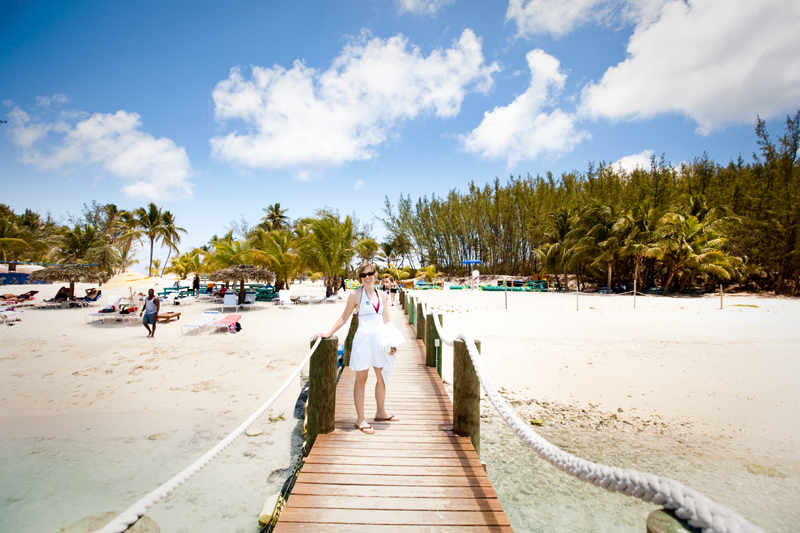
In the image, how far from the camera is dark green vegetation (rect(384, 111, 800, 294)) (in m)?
20.6

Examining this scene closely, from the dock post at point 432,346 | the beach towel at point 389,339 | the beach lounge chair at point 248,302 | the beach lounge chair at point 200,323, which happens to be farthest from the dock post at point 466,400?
the beach lounge chair at point 248,302

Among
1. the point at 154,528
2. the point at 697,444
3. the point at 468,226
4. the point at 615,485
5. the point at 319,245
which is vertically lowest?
the point at 697,444

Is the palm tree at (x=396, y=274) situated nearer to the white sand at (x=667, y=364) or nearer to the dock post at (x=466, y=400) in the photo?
the white sand at (x=667, y=364)

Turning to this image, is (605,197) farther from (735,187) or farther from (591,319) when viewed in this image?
(591,319)

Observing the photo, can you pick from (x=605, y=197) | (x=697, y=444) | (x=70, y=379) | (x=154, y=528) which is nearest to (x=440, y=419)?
(x=154, y=528)

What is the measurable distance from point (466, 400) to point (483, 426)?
297cm

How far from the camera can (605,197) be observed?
28266mm

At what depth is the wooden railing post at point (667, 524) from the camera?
957 millimetres

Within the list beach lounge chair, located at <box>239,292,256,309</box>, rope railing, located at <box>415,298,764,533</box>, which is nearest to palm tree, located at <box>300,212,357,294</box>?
beach lounge chair, located at <box>239,292,256,309</box>

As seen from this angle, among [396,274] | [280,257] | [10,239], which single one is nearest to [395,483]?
[280,257]

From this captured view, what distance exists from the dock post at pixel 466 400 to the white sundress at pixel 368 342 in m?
0.62

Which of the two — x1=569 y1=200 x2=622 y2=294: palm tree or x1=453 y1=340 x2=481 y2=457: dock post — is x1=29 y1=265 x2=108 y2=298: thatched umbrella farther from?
x1=569 y1=200 x2=622 y2=294: palm tree

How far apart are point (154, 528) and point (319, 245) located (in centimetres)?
1950

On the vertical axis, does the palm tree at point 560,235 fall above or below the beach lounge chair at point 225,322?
above
